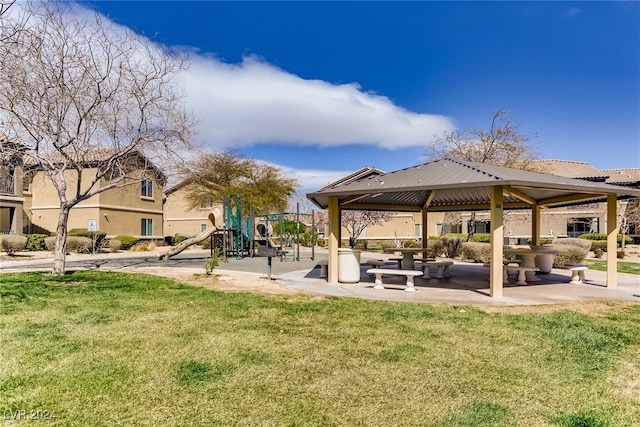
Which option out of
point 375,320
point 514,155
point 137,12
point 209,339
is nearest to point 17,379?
point 209,339

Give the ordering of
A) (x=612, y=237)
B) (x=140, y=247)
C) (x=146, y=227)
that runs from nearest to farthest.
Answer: (x=612, y=237) → (x=140, y=247) → (x=146, y=227)

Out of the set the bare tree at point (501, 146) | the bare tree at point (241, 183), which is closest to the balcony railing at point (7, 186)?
the bare tree at point (241, 183)

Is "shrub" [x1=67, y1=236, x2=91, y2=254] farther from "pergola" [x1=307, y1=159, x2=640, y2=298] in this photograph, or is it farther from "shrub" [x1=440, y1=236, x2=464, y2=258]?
"shrub" [x1=440, y1=236, x2=464, y2=258]

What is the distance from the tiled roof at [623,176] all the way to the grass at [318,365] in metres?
40.0

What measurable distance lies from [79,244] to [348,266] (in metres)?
20.9

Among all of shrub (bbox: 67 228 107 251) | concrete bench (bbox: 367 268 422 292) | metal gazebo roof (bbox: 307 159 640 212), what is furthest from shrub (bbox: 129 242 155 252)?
concrete bench (bbox: 367 268 422 292)

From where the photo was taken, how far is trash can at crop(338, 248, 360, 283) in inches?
463

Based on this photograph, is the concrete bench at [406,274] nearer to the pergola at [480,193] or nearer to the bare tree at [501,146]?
the pergola at [480,193]

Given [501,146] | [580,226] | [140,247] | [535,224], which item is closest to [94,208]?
[140,247]

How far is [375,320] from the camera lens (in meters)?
7.09

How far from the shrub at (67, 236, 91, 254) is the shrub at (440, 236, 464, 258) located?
844 inches

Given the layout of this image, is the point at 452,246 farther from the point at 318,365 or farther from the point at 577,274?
the point at 318,365

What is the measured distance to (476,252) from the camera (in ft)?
63.7

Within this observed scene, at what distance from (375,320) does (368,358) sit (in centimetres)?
195
